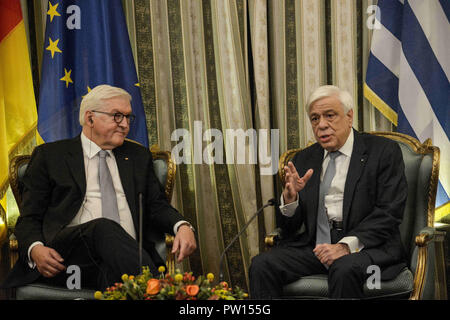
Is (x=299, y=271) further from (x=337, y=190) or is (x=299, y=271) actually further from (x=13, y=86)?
(x=13, y=86)

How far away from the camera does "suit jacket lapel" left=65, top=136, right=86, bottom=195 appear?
10.6 ft

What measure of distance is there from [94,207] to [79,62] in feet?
3.72

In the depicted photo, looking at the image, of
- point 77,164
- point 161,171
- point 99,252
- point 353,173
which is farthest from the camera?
point 161,171

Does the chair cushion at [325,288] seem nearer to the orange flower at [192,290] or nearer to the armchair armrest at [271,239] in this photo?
the armchair armrest at [271,239]

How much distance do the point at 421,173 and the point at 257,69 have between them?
1.38m

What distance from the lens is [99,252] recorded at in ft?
9.71

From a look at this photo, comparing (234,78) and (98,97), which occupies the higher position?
(234,78)

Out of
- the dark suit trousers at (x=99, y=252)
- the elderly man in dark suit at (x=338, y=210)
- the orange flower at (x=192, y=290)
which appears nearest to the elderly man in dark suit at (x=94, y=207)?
the dark suit trousers at (x=99, y=252)

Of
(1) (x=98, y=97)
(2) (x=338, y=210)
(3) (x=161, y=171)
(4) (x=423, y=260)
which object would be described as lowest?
(4) (x=423, y=260)

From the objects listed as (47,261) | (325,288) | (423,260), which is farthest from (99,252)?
(423,260)

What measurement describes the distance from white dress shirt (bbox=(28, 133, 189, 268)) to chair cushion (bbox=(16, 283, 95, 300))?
13.2 inches

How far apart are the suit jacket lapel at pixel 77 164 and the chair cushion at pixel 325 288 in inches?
46.3

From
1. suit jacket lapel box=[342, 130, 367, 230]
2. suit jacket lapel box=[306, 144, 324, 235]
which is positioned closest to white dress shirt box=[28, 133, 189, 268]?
suit jacket lapel box=[306, 144, 324, 235]
